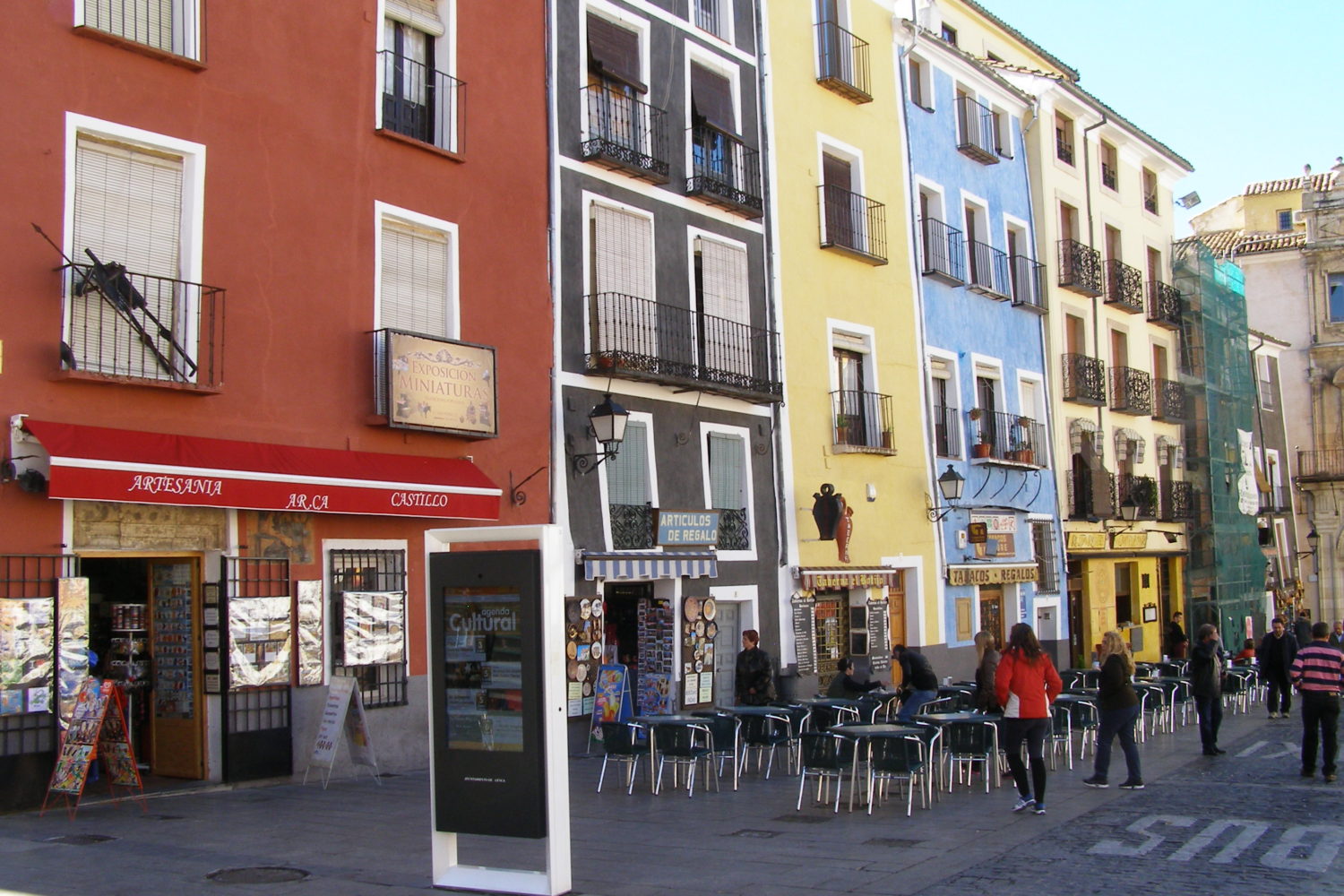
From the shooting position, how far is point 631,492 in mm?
19094

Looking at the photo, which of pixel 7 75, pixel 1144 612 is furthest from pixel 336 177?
pixel 1144 612

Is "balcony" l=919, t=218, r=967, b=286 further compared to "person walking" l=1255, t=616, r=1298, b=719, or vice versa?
"balcony" l=919, t=218, r=967, b=286

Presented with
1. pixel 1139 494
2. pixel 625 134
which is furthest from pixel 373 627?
pixel 1139 494

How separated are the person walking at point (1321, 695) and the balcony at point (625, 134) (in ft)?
34.4

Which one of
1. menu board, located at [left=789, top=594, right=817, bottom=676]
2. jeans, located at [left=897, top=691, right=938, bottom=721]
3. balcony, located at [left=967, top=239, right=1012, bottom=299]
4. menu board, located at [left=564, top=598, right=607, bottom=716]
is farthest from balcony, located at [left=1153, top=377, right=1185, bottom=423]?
menu board, located at [left=564, top=598, right=607, bottom=716]

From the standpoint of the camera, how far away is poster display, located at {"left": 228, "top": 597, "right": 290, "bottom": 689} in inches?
549

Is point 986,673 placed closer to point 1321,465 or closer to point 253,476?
point 253,476

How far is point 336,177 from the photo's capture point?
1541cm

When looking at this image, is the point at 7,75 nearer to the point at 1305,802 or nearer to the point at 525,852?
the point at 525,852

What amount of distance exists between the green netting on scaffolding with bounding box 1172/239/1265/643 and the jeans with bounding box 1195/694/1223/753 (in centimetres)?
2043

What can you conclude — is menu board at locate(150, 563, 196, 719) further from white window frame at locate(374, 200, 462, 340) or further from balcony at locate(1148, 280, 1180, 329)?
balcony at locate(1148, 280, 1180, 329)

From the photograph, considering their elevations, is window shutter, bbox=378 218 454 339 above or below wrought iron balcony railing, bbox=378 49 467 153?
below

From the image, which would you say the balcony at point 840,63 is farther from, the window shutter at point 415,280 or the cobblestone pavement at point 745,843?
A: the cobblestone pavement at point 745,843

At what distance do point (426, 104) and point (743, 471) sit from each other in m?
7.48
